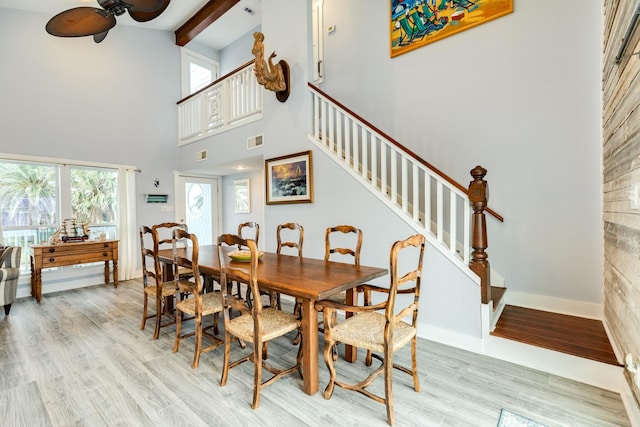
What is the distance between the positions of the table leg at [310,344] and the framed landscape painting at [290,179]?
2021mm

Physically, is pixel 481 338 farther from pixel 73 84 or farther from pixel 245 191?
pixel 73 84

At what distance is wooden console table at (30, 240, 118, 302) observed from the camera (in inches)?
168

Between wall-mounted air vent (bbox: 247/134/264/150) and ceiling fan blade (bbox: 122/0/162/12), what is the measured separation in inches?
76.3

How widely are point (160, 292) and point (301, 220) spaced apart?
180 cm

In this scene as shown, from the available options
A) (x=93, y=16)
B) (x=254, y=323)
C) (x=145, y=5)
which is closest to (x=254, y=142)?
(x=145, y=5)

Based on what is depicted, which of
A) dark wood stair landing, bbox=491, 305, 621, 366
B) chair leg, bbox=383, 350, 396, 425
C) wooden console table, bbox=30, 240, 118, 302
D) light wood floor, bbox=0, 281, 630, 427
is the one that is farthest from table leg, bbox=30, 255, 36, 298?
dark wood stair landing, bbox=491, 305, 621, 366

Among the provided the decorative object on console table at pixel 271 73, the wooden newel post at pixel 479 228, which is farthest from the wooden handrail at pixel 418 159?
the decorative object on console table at pixel 271 73

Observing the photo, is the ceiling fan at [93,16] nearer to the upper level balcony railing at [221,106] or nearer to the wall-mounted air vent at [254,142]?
the upper level balcony railing at [221,106]

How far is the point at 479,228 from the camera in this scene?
256cm

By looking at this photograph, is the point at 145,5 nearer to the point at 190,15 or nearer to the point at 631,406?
the point at 190,15

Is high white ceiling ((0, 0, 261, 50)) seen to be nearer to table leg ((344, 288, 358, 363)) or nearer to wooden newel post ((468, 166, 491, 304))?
wooden newel post ((468, 166, 491, 304))

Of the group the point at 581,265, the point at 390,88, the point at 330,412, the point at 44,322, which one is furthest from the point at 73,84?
the point at 581,265

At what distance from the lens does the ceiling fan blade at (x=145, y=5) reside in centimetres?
281

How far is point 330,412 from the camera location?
5.99 feet
